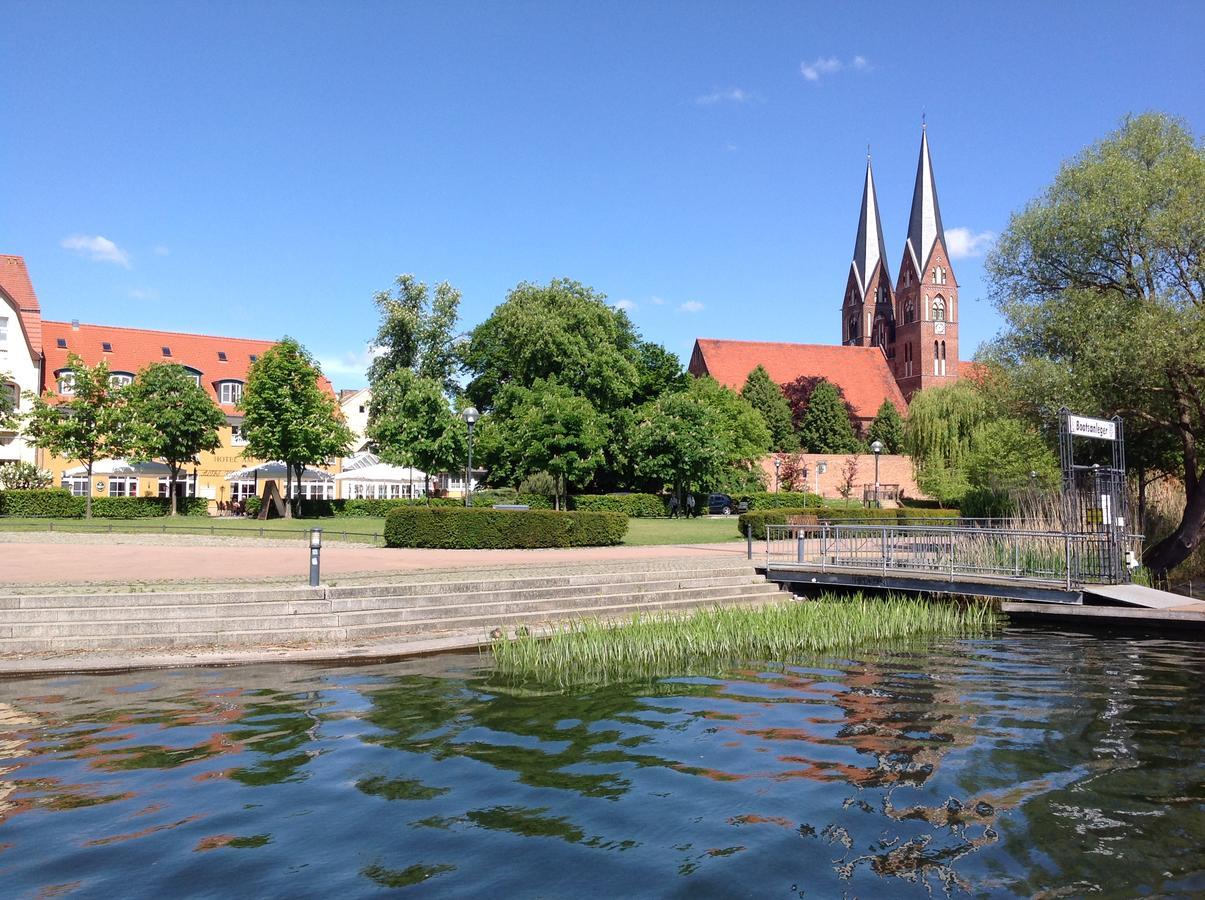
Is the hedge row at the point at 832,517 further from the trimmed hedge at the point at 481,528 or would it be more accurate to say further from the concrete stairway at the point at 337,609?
the concrete stairway at the point at 337,609

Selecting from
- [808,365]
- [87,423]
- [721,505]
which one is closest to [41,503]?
[87,423]

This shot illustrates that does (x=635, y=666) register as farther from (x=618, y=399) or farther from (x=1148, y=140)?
(x=618, y=399)

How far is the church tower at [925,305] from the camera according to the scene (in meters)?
88.8

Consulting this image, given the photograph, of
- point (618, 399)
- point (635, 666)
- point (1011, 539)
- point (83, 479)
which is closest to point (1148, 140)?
point (1011, 539)

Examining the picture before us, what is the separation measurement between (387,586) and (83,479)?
44.6 meters

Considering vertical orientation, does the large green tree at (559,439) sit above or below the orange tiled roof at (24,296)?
below

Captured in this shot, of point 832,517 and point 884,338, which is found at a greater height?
point 884,338

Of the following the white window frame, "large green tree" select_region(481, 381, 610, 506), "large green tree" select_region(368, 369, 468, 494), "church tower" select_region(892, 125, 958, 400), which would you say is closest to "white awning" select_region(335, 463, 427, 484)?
"large green tree" select_region(368, 369, 468, 494)

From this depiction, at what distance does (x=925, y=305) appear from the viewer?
91500 mm

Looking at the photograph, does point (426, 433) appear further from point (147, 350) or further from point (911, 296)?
point (911, 296)

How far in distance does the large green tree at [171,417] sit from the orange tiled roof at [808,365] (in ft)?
175

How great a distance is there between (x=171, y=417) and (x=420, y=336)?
18.8 metres

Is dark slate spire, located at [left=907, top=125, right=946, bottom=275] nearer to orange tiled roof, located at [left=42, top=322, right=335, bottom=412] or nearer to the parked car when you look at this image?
the parked car

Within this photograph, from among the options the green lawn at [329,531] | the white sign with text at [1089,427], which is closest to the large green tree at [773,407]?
the green lawn at [329,531]
